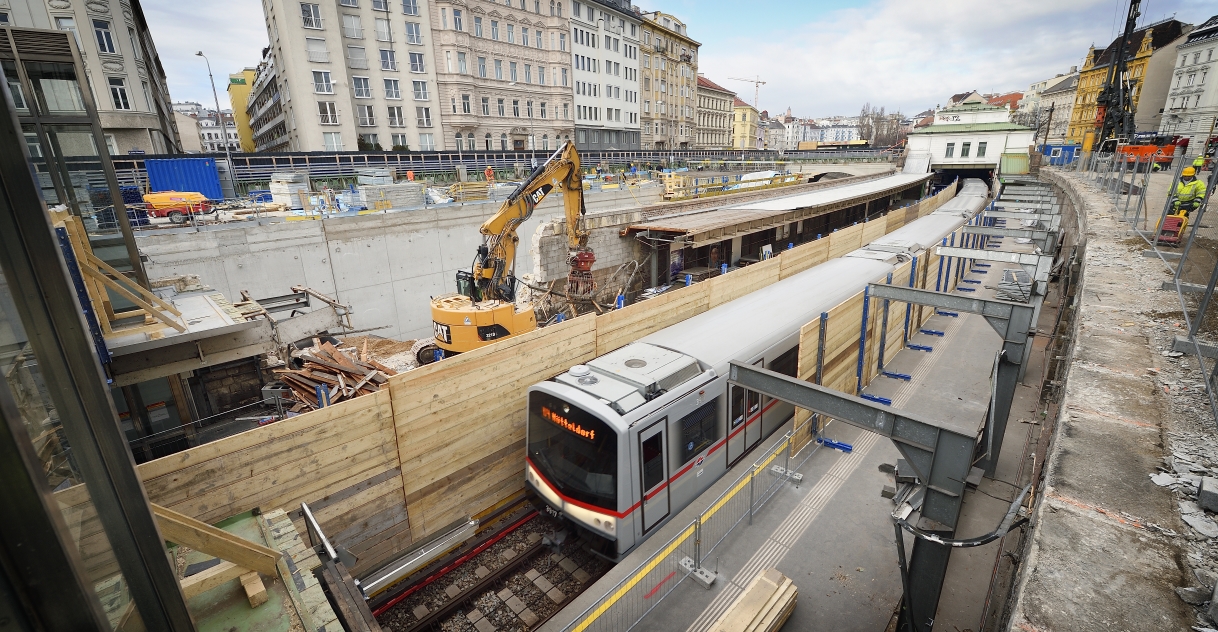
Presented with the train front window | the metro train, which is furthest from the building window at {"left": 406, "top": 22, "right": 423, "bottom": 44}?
→ the train front window

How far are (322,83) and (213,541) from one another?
4062 centimetres

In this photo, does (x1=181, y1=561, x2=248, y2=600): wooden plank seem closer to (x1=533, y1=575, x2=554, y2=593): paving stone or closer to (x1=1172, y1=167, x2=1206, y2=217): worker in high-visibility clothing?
(x1=533, y1=575, x2=554, y2=593): paving stone

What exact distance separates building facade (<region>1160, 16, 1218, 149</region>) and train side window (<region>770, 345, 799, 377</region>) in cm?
4367

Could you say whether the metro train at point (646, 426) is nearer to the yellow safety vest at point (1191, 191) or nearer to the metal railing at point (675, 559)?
the metal railing at point (675, 559)

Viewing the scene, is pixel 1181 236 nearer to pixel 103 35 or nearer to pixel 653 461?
Answer: pixel 653 461

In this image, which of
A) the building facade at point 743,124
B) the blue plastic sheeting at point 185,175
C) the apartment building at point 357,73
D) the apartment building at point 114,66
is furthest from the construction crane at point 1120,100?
the building facade at point 743,124

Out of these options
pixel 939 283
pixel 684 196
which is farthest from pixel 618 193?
pixel 939 283

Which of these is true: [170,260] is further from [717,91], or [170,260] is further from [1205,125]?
[717,91]

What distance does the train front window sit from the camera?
653 cm

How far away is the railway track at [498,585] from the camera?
6.48 m

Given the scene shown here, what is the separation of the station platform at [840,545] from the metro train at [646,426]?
0.48 metres

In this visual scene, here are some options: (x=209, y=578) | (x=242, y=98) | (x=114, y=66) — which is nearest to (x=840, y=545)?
(x=209, y=578)

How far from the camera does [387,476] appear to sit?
6949 millimetres

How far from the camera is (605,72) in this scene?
177ft
